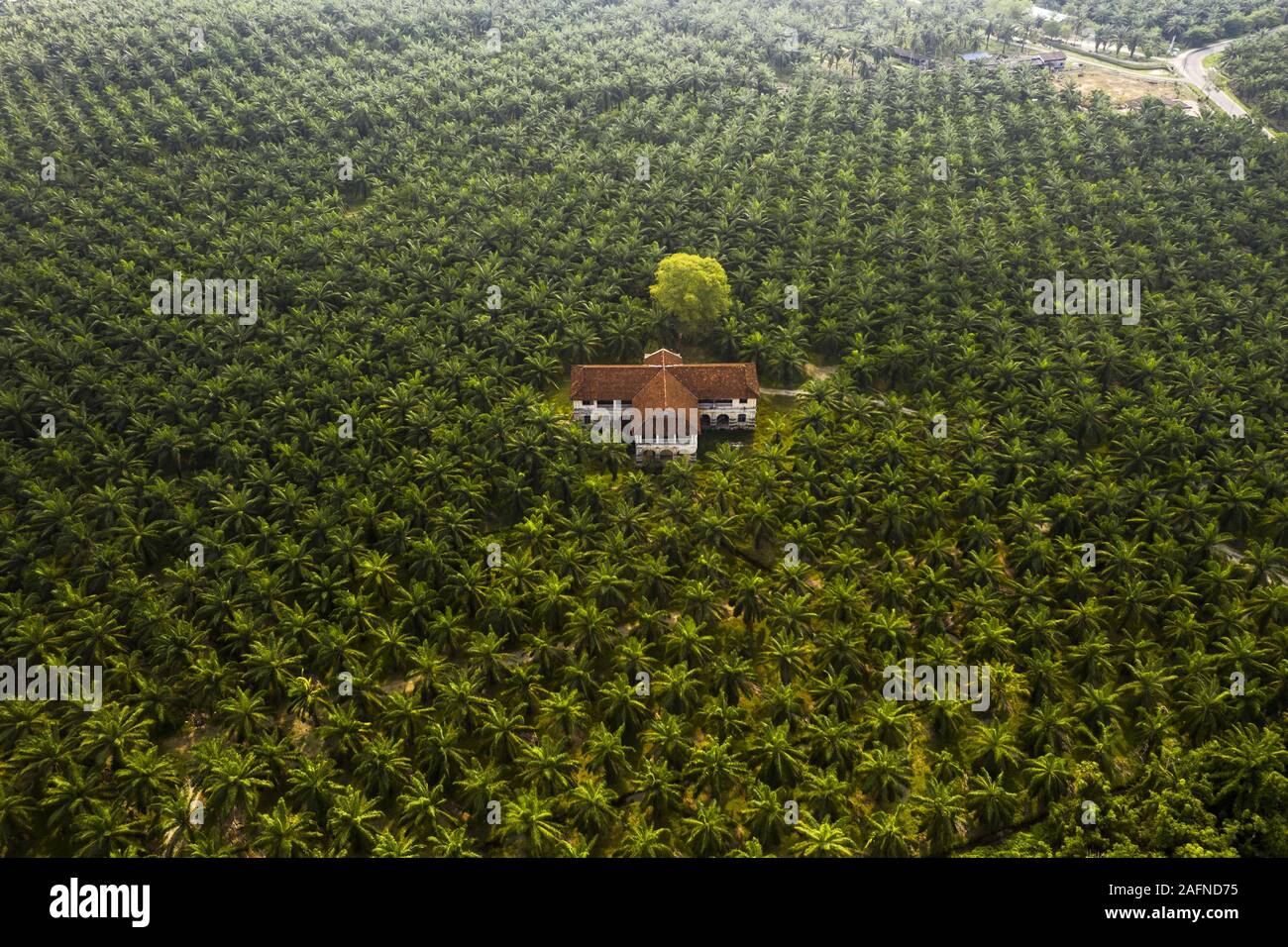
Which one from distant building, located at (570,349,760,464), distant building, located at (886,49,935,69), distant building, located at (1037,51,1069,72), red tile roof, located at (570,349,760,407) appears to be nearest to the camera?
distant building, located at (570,349,760,464)

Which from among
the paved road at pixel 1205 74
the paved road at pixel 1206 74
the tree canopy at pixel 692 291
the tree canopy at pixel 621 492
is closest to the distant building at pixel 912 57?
the tree canopy at pixel 621 492

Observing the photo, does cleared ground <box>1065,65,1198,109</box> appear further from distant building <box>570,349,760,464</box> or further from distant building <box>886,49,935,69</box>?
distant building <box>570,349,760,464</box>

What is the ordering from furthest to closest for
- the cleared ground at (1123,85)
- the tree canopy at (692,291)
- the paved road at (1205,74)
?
the cleared ground at (1123,85) < the paved road at (1205,74) < the tree canopy at (692,291)

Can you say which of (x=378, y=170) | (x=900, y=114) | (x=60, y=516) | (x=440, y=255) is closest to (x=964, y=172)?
(x=900, y=114)

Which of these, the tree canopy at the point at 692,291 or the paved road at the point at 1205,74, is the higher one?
the paved road at the point at 1205,74

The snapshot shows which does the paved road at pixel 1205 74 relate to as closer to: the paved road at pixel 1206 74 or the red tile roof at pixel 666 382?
the paved road at pixel 1206 74

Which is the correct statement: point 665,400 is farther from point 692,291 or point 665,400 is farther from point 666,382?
point 692,291

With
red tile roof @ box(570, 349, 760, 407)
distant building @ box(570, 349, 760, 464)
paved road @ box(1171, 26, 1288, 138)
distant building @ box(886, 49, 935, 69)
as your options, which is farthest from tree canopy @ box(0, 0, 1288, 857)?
distant building @ box(886, 49, 935, 69)

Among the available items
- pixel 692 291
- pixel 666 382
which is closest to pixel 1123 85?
pixel 692 291
